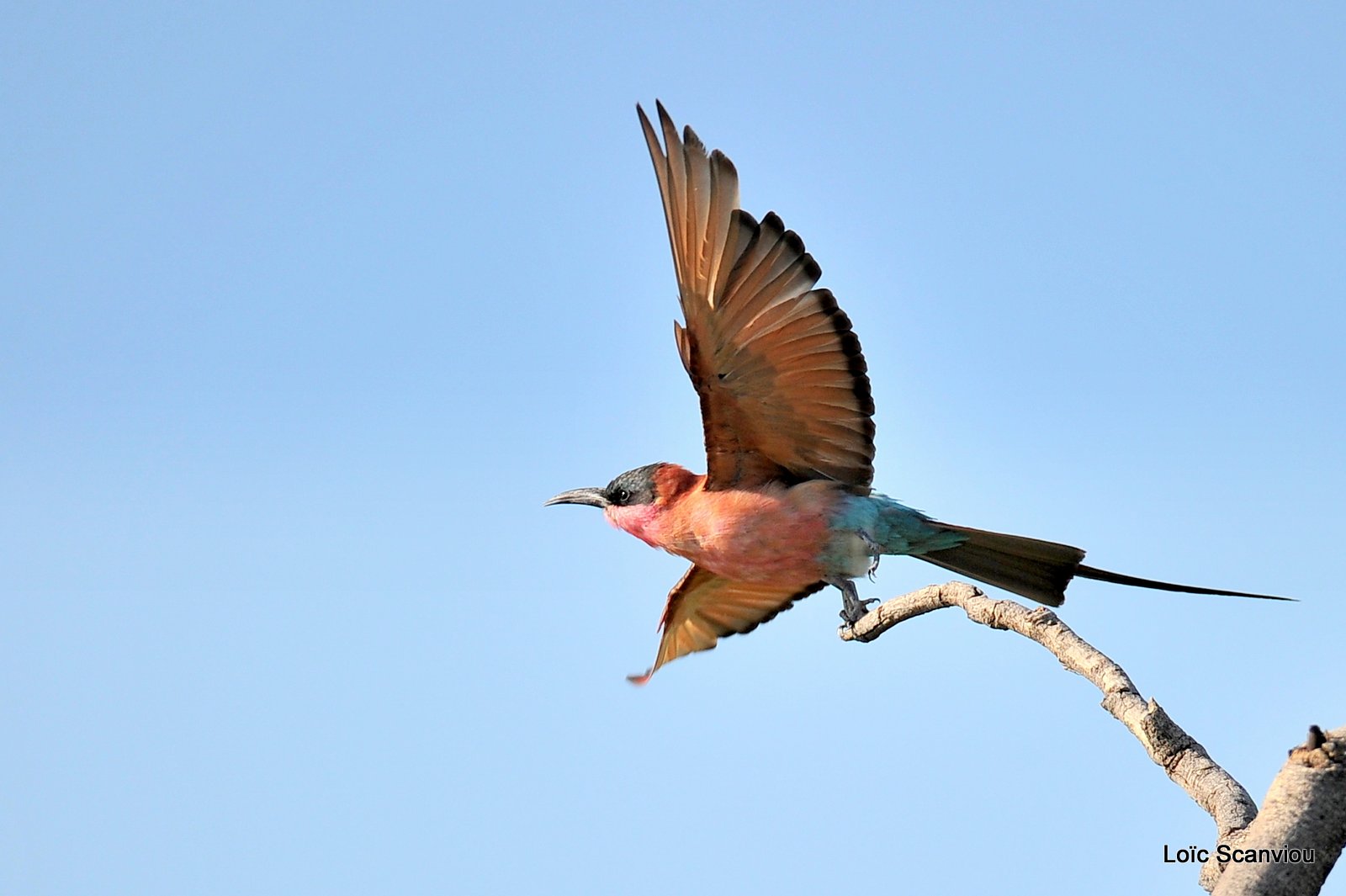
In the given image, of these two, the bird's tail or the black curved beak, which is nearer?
the bird's tail

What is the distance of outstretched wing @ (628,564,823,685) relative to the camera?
7.51 m

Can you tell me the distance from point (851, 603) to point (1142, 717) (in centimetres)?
277

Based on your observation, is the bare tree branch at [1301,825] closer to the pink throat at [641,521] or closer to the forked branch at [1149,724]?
the forked branch at [1149,724]

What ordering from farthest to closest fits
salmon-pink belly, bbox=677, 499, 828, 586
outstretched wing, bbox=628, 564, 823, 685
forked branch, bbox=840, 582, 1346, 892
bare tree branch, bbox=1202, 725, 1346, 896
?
outstretched wing, bbox=628, 564, 823, 685
salmon-pink belly, bbox=677, 499, 828, 586
forked branch, bbox=840, 582, 1346, 892
bare tree branch, bbox=1202, 725, 1346, 896

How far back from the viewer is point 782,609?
7.67 meters

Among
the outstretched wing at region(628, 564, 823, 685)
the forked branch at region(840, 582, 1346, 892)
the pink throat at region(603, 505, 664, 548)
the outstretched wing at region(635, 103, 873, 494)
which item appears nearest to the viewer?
the forked branch at region(840, 582, 1346, 892)

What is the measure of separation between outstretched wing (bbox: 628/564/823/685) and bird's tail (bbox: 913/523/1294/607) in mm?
1100

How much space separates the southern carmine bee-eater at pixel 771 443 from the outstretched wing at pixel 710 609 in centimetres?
44

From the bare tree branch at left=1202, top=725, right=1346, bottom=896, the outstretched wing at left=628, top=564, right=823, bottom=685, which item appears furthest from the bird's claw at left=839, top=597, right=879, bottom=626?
the bare tree branch at left=1202, top=725, right=1346, bottom=896

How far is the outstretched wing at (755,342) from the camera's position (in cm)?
594

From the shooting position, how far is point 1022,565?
625cm

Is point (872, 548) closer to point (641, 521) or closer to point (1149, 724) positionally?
point (641, 521)

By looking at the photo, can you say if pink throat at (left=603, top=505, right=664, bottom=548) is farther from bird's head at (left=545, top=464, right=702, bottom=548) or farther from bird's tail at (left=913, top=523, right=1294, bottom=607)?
bird's tail at (left=913, top=523, right=1294, bottom=607)

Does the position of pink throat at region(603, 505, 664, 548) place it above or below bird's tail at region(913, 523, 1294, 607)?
above
